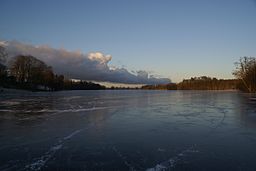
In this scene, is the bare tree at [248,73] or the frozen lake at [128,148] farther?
the bare tree at [248,73]

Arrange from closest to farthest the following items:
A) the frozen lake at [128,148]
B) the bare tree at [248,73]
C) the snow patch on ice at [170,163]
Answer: the snow patch on ice at [170,163], the frozen lake at [128,148], the bare tree at [248,73]

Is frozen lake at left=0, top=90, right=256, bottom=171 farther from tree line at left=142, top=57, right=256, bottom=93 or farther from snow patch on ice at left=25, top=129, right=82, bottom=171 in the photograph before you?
tree line at left=142, top=57, right=256, bottom=93

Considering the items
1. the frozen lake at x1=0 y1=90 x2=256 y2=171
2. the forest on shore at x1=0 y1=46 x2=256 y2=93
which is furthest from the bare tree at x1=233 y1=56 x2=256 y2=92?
the frozen lake at x1=0 y1=90 x2=256 y2=171

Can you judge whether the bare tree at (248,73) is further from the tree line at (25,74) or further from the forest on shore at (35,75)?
the tree line at (25,74)

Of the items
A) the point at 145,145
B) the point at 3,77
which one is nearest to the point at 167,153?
the point at 145,145

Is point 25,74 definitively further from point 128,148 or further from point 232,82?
point 232,82

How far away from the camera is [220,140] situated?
20.4 ft

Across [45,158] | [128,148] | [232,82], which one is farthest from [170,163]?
[232,82]

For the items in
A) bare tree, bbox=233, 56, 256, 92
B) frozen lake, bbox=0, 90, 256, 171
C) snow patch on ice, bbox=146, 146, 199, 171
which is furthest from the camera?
bare tree, bbox=233, 56, 256, 92

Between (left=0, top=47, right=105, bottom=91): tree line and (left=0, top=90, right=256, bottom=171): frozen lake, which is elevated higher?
(left=0, top=47, right=105, bottom=91): tree line

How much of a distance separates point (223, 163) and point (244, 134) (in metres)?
3.29

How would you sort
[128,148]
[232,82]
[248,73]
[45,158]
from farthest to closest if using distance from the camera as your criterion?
[232,82] → [248,73] → [128,148] → [45,158]

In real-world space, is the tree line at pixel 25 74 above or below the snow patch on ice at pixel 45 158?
above

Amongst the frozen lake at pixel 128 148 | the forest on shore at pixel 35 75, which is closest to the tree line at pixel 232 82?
the forest on shore at pixel 35 75
